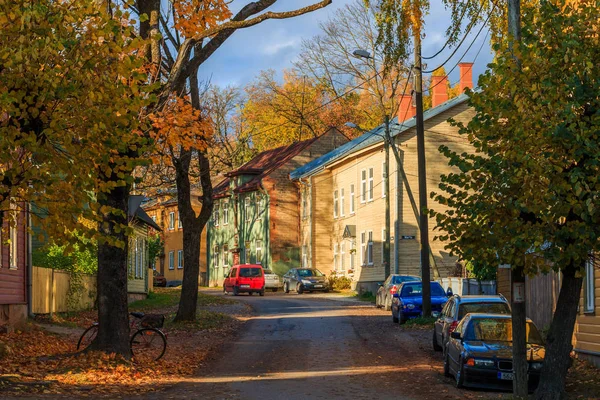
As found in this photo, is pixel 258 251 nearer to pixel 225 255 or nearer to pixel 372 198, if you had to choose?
pixel 225 255

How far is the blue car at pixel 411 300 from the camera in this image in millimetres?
31109

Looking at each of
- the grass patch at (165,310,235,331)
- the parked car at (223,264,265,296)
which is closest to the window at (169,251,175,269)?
the parked car at (223,264,265,296)

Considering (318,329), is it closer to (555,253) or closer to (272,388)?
(272,388)

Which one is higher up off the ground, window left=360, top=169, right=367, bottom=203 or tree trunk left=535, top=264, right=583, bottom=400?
window left=360, top=169, right=367, bottom=203

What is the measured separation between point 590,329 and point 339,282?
126ft

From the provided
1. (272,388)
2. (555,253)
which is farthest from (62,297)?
(555,253)

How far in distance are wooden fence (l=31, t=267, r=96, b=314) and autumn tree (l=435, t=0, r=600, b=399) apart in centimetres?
1695

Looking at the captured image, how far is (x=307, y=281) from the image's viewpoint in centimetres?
5519

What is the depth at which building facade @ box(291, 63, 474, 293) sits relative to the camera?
1880 inches

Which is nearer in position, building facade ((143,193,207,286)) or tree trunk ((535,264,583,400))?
tree trunk ((535,264,583,400))

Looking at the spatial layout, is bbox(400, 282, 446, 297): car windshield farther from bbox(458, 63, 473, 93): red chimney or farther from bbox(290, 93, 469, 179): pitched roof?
bbox(458, 63, 473, 93): red chimney

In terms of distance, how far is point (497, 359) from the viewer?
1634cm

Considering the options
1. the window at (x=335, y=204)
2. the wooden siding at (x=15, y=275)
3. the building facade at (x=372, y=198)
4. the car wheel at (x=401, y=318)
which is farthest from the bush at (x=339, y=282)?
the wooden siding at (x=15, y=275)

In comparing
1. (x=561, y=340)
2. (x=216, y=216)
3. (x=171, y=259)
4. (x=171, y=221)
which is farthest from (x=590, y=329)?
(x=171, y=259)
